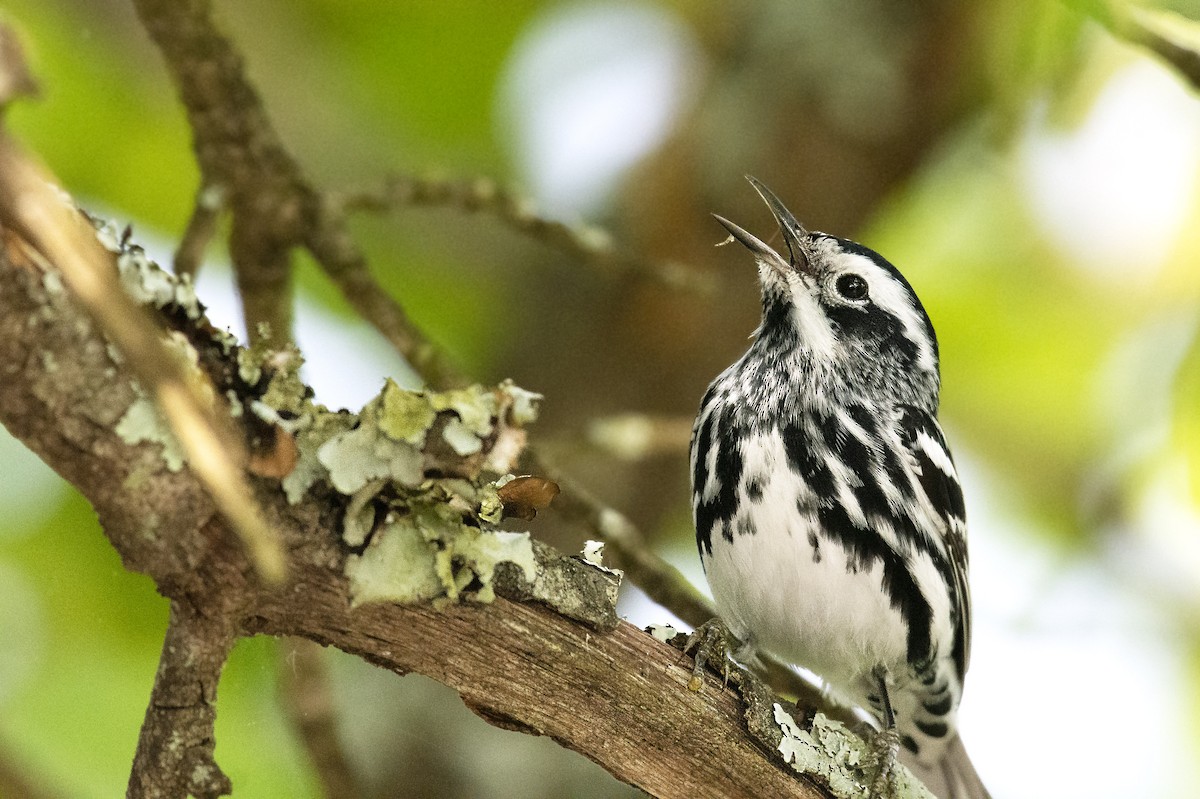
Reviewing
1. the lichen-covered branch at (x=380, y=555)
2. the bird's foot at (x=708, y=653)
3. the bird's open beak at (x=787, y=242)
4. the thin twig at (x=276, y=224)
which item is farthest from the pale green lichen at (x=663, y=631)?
the bird's open beak at (x=787, y=242)

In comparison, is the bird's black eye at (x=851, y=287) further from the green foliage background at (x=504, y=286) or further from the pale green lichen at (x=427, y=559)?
the pale green lichen at (x=427, y=559)

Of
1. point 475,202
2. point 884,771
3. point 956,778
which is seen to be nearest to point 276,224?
point 475,202

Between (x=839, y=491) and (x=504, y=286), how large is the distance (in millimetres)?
2125

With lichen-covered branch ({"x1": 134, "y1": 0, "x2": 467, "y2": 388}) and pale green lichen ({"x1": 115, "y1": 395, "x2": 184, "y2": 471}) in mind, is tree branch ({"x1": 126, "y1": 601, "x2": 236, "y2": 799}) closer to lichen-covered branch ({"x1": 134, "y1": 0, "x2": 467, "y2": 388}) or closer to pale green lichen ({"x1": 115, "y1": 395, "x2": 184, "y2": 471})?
pale green lichen ({"x1": 115, "y1": 395, "x2": 184, "y2": 471})

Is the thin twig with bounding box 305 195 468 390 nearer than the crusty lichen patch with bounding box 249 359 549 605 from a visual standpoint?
No

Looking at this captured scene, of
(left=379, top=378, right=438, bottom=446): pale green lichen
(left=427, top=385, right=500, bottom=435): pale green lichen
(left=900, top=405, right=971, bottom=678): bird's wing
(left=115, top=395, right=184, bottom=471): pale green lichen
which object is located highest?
(left=900, top=405, right=971, bottom=678): bird's wing

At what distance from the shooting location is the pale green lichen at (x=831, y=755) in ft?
7.39

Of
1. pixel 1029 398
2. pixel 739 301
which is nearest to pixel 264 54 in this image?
pixel 739 301

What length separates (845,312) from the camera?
3449 mm

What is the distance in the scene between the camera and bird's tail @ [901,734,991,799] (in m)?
3.69

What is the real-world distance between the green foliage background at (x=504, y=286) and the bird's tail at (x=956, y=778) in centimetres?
102

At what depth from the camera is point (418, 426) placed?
1653 millimetres

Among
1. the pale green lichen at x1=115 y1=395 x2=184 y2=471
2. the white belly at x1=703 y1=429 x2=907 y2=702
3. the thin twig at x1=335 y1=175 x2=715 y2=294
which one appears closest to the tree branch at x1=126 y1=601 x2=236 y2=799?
the pale green lichen at x1=115 y1=395 x2=184 y2=471

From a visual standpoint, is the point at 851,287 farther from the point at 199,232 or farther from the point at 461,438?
the point at 461,438
